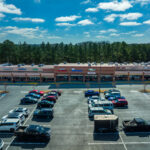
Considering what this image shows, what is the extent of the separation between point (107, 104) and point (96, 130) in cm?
745

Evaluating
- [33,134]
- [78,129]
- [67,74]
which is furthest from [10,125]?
[67,74]

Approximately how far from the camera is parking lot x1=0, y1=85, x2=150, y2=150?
Result: 1733cm

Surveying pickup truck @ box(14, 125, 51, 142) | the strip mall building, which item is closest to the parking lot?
pickup truck @ box(14, 125, 51, 142)

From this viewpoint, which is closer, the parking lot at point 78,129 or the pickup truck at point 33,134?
the parking lot at point 78,129

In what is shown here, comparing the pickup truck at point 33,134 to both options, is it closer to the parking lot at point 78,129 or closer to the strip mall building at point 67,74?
the parking lot at point 78,129

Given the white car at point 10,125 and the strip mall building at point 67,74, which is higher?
the strip mall building at point 67,74

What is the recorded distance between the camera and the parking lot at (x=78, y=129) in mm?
17328

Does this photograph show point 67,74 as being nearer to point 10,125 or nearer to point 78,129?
point 78,129

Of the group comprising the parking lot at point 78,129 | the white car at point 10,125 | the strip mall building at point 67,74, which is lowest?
the parking lot at point 78,129

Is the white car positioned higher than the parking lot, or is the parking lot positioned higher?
the white car

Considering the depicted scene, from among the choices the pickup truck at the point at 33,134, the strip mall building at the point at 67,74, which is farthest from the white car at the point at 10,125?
the strip mall building at the point at 67,74

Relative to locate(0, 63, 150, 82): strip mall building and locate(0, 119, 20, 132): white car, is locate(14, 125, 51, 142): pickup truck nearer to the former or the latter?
locate(0, 119, 20, 132): white car

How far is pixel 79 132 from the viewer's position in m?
20.0

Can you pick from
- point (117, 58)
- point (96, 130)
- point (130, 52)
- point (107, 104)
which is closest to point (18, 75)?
point (107, 104)
